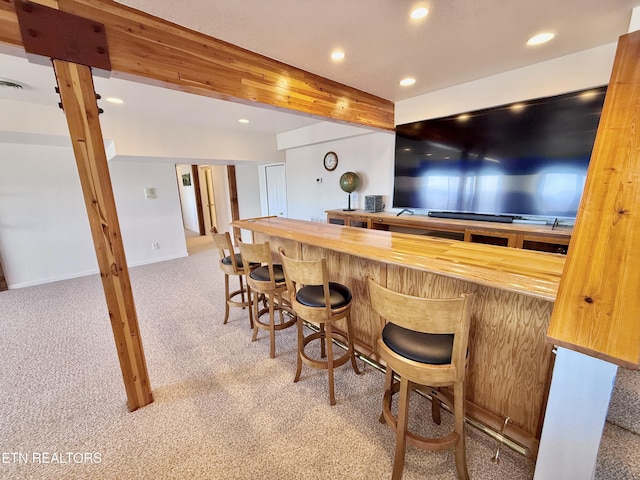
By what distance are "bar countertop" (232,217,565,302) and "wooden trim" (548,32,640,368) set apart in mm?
167

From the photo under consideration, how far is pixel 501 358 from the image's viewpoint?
1385 mm

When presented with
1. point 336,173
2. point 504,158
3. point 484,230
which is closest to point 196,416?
point 484,230

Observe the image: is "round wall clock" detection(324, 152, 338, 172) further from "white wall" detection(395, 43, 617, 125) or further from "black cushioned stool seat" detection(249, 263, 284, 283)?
"black cushioned stool seat" detection(249, 263, 284, 283)

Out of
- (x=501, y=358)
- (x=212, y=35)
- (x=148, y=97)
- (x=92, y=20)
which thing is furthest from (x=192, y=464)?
(x=148, y=97)

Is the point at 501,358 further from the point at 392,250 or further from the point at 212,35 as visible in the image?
the point at 212,35

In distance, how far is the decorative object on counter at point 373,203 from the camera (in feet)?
13.0

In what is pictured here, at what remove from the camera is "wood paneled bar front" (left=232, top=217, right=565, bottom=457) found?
3.85 ft

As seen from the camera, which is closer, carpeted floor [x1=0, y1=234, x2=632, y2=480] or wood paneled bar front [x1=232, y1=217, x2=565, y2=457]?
wood paneled bar front [x1=232, y1=217, x2=565, y2=457]

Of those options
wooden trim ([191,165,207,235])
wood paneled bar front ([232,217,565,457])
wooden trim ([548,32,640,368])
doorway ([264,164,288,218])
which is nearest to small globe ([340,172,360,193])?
doorway ([264,164,288,218])

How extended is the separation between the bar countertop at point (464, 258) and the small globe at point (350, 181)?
7.05 ft

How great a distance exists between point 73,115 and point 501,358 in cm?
268

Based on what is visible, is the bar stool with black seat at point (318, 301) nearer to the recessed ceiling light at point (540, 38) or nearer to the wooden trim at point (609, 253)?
the wooden trim at point (609, 253)

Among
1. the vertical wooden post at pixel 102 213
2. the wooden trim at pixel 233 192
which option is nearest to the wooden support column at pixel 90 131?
the vertical wooden post at pixel 102 213

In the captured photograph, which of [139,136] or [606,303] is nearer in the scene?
[606,303]
